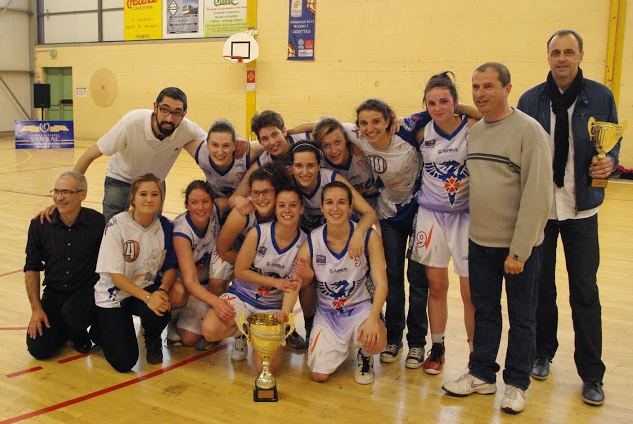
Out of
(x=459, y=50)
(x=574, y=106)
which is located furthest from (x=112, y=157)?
(x=459, y=50)

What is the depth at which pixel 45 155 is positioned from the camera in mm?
13406

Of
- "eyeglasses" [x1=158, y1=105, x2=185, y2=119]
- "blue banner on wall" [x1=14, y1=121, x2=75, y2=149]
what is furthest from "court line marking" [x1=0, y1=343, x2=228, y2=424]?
"blue banner on wall" [x1=14, y1=121, x2=75, y2=149]

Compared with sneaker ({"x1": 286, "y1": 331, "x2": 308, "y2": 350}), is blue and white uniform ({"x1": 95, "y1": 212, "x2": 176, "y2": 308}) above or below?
above

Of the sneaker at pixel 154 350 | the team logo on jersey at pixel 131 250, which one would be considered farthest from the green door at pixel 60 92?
the sneaker at pixel 154 350

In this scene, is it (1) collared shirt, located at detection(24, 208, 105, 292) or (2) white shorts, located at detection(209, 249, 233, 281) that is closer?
(1) collared shirt, located at detection(24, 208, 105, 292)

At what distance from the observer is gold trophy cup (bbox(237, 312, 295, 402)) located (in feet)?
9.07

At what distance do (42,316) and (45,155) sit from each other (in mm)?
11425

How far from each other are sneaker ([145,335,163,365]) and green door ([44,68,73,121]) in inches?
635

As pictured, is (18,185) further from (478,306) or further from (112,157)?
(478,306)

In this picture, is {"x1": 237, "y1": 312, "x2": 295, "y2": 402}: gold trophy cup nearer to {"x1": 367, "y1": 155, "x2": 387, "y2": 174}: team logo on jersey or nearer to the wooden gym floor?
the wooden gym floor

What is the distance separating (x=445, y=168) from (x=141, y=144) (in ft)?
6.42

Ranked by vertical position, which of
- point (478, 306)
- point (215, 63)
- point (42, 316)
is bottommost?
point (42, 316)

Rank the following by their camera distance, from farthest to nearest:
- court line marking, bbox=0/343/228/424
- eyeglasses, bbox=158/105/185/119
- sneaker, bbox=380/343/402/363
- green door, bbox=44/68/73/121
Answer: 1. green door, bbox=44/68/73/121
2. eyeglasses, bbox=158/105/185/119
3. sneaker, bbox=380/343/402/363
4. court line marking, bbox=0/343/228/424

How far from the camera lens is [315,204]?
3400 millimetres
